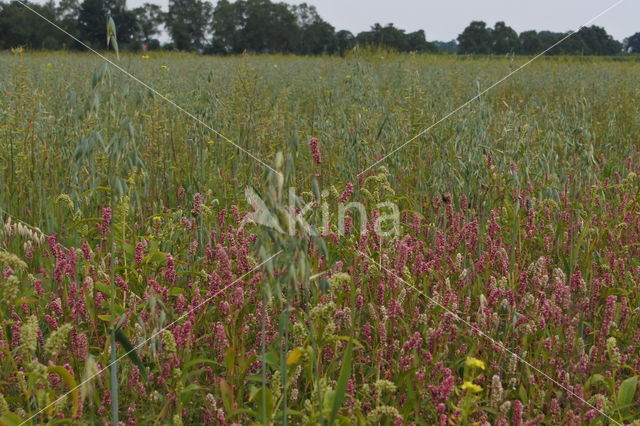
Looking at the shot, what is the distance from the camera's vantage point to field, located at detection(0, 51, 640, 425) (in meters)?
1.54

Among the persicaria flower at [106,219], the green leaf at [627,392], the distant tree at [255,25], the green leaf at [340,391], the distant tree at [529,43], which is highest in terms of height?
the distant tree at [255,25]

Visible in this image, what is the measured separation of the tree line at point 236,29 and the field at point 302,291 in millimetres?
905

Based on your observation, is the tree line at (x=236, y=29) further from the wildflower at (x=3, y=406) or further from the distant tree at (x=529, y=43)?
the wildflower at (x=3, y=406)

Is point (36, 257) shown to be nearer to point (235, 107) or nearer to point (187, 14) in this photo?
point (235, 107)

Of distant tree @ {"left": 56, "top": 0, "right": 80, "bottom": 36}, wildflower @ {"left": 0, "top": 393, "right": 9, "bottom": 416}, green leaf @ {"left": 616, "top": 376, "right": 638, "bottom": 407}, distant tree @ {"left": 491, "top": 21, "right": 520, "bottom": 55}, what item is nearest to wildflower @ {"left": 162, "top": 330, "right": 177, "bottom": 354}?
wildflower @ {"left": 0, "top": 393, "right": 9, "bottom": 416}

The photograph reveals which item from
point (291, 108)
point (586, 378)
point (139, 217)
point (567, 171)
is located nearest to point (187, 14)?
point (291, 108)

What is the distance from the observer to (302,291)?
2281 mm

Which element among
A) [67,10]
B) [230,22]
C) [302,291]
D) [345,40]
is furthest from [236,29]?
[302,291]

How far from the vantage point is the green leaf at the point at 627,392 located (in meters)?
1.73

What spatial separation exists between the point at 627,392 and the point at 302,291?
1.06 meters

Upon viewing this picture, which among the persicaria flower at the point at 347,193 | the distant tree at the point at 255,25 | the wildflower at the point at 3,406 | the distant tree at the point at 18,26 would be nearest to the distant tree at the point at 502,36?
the distant tree at the point at 255,25

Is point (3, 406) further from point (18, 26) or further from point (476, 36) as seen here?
point (18, 26)

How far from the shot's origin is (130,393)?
179 cm

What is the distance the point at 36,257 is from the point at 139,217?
617mm
